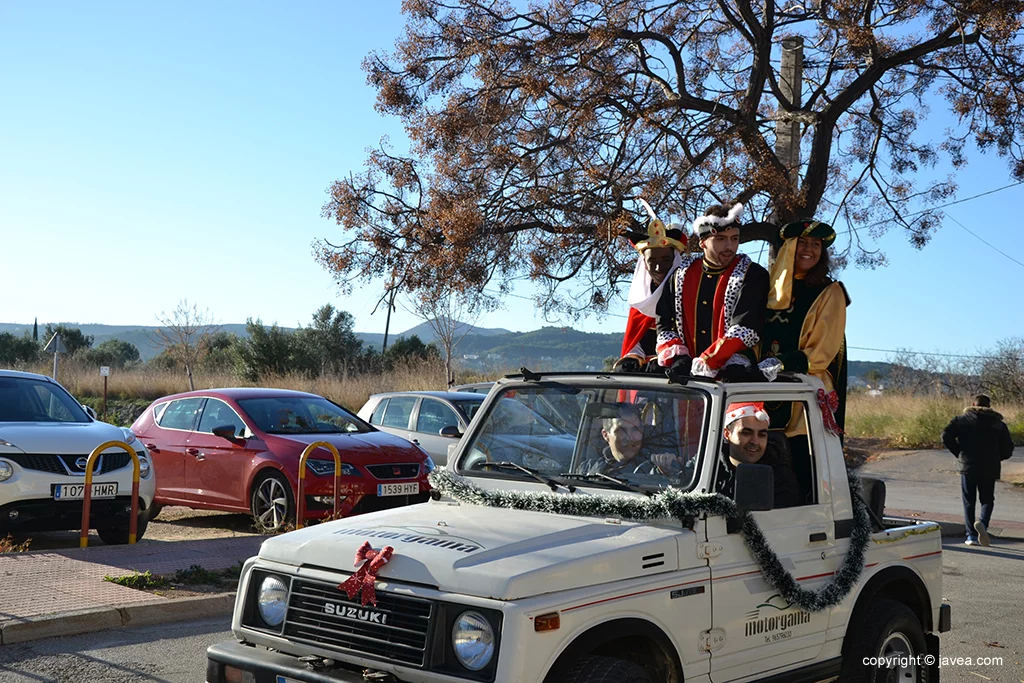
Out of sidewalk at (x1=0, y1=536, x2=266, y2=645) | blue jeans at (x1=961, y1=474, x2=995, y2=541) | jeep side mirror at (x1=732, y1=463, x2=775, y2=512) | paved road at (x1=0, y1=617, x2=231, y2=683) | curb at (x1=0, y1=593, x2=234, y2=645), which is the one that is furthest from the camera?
blue jeans at (x1=961, y1=474, x2=995, y2=541)

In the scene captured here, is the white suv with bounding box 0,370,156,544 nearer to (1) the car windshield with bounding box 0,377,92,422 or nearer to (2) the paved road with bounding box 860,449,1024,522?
(1) the car windshield with bounding box 0,377,92,422

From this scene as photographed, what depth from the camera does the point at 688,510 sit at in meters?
4.48

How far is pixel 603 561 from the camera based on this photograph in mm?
4105

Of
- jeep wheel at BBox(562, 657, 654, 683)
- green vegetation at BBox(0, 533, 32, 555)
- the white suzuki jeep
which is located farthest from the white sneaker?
green vegetation at BBox(0, 533, 32, 555)

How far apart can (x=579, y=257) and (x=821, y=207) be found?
513 centimetres

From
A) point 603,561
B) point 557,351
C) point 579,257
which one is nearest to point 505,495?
point 603,561

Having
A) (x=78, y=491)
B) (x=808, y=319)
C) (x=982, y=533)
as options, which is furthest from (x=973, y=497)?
(x=78, y=491)

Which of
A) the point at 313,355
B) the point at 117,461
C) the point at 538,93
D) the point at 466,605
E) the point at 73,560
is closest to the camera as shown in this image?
the point at 466,605

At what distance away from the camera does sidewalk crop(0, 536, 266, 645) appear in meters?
7.30

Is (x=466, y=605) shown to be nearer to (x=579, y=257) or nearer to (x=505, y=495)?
(x=505, y=495)

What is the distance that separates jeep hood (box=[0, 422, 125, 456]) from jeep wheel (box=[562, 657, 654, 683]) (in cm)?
758

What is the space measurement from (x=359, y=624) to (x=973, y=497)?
1135 centimetres

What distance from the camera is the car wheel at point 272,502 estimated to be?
11.2 m

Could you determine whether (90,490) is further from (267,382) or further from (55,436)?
(267,382)
